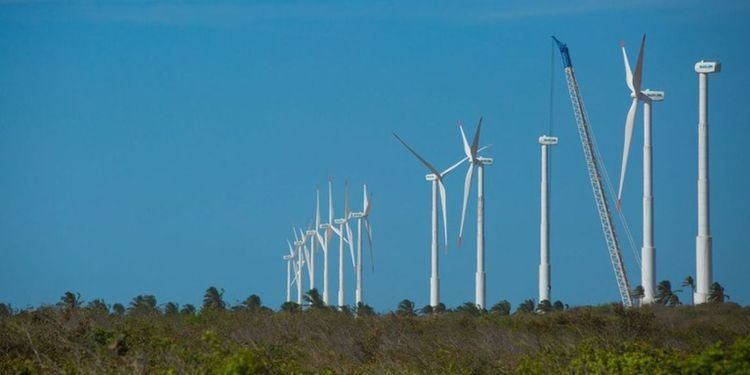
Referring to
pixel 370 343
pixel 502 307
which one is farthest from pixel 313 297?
pixel 370 343

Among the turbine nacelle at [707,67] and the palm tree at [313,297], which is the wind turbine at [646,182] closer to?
the turbine nacelle at [707,67]

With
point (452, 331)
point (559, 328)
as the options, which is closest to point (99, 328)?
point (452, 331)

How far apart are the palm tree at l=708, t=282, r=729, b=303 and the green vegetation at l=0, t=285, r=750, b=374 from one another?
4944 millimetres

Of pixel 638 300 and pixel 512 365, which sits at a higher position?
pixel 638 300

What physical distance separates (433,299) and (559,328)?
42.5m

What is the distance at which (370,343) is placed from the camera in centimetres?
5041

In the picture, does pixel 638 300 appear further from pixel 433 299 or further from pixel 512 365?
pixel 512 365

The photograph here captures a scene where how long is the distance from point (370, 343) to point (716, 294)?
50005mm

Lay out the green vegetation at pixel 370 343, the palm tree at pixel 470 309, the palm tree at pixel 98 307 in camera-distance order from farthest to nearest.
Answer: the palm tree at pixel 470 309 → the palm tree at pixel 98 307 → the green vegetation at pixel 370 343

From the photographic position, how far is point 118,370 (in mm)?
31859

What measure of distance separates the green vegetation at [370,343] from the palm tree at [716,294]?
494 cm

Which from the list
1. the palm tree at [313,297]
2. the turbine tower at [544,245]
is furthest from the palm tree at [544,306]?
the palm tree at [313,297]

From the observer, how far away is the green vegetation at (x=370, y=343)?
31.9 metres

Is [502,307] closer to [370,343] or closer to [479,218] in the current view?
[479,218]
